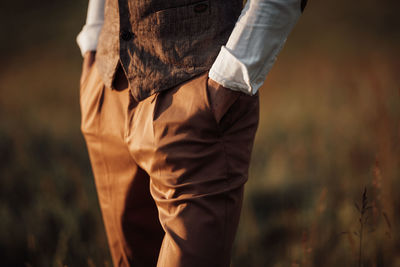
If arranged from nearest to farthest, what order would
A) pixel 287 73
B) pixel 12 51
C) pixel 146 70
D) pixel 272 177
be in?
1. pixel 146 70
2. pixel 272 177
3. pixel 287 73
4. pixel 12 51

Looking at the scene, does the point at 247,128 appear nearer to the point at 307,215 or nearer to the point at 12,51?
the point at 307,215

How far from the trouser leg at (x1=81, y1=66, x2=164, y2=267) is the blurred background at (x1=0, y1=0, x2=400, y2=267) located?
1.69 ft

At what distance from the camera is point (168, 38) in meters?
1.13

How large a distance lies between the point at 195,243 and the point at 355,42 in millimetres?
7674

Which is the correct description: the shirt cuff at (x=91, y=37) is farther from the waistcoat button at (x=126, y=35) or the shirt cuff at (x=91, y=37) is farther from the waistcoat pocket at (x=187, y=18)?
the waistcoat pocket at (x=187, y=18)

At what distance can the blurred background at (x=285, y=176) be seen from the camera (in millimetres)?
2289

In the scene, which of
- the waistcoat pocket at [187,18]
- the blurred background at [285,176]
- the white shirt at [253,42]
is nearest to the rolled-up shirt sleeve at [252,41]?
the white shirt at [253,42]

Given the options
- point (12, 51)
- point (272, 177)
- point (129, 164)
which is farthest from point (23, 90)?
point (129, 164)

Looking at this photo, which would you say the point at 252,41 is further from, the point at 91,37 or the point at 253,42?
the point at 91,37

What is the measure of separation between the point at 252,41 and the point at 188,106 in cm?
23

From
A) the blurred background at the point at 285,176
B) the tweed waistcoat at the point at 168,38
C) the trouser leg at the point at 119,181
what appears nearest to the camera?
the tweed waistcoat at the point at 168,38

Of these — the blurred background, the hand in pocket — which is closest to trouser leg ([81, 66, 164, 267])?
the hand in pocket

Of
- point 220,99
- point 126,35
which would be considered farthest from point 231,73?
point 126,35

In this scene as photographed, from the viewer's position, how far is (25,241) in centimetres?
273
